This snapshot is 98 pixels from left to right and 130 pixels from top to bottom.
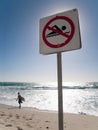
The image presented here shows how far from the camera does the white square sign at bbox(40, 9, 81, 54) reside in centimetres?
193

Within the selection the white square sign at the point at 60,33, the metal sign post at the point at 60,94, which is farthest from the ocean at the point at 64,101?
the white square sign at the point at 60,33

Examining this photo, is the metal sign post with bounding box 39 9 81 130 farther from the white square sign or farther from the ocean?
the ocean

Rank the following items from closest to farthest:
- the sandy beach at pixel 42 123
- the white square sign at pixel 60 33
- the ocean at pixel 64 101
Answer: the white square sign at pixel 60 33 < the sandy beach at pixel 42 123 < the ocean at pixel 64 101

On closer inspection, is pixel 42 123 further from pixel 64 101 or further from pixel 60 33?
pixel 64 101

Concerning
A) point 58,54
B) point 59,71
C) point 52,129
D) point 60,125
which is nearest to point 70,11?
point 58,54

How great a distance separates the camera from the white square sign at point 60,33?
6.34 feet

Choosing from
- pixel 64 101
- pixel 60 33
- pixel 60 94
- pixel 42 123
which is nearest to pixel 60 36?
pixel 60 33

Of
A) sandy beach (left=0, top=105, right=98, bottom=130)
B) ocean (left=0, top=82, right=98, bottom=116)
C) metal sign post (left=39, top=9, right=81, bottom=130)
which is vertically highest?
metal sign post (left=39, top=9, right=81, bottom=130)

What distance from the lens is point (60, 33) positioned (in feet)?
6.64

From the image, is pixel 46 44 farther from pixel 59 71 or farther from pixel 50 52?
pixel 59 71

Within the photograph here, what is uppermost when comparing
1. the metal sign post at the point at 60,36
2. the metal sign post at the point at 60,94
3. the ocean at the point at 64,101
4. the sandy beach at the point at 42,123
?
the metal sign post at the point at 60,36

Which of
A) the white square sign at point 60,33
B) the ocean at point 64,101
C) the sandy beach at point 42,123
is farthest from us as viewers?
the ocean at point 64,101

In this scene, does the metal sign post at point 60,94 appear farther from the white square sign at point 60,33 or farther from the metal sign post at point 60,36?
the white square sign at point 60,33

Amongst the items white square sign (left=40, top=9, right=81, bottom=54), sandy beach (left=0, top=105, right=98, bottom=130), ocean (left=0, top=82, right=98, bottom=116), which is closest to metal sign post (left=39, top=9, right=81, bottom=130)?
white square sign (left=40, top=9, right=81, bottom=54)
